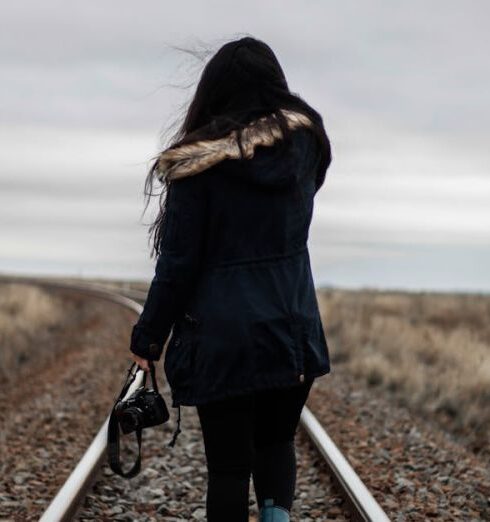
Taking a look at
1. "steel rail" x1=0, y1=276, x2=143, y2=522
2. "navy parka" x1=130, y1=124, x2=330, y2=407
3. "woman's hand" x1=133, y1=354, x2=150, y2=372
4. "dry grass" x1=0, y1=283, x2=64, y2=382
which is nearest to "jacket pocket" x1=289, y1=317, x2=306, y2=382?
"navy parka" x1=130, y1=124, x2=330, y2=407

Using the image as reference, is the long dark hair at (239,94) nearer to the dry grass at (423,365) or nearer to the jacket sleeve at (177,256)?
the jacket sleeve at (177,256)

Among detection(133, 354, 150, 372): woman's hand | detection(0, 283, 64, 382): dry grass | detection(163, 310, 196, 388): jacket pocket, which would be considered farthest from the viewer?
detection(0, 283, 64, 382): dry grass

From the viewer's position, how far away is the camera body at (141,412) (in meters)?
3.18

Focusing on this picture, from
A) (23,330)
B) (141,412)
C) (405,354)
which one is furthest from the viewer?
(23,330)

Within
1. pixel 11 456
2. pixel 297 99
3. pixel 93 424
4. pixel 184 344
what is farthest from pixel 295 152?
pixel 93 424

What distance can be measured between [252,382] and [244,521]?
0.62m

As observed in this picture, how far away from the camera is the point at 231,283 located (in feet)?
9.26

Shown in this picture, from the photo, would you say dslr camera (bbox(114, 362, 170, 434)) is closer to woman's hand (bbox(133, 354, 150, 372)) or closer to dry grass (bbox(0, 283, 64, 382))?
woman's hand (bbox(133, 354, 150, 372))

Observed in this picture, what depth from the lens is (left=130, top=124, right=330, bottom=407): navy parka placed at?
280 centimetres

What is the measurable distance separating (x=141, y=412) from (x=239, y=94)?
1221 millimetres

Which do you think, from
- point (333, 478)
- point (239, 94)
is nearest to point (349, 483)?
point (333, 478)

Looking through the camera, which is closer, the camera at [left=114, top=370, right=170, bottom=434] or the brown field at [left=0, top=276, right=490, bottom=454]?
the camera at [left=114, top=370, right=170, bottom=434]

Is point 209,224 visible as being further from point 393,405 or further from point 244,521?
point 393,405

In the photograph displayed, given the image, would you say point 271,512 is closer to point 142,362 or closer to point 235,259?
point 142,362
